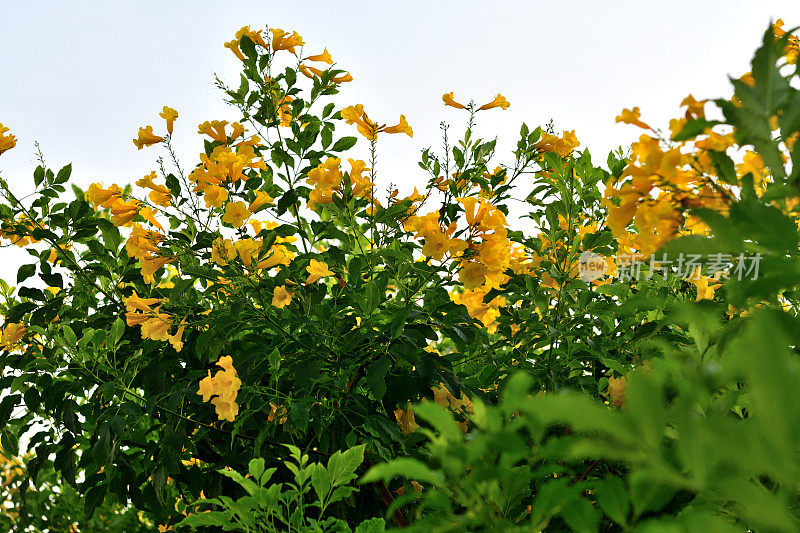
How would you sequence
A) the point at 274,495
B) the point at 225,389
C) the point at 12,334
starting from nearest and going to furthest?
1. the point at 274,495
2. the point at 225,389
3. the point at 12,334

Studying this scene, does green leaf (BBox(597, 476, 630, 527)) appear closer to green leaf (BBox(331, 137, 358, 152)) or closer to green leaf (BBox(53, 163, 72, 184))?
green leaf (BBox(331, 137, 358, 152))

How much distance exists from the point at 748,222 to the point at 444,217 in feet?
5.62

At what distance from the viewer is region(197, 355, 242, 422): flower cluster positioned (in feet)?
6.65

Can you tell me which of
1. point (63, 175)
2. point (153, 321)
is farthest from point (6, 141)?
point (153, 321)

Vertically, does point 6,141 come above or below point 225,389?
above

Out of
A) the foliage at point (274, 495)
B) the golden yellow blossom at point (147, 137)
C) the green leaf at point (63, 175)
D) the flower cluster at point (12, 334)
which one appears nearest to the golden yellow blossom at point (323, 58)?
the golden yellow blossom at point (147, 137)

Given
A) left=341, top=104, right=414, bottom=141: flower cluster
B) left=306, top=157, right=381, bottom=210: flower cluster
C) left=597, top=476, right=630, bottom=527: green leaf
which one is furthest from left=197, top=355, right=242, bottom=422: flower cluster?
left=597, top=476, right=630, bottom=527: green leaf

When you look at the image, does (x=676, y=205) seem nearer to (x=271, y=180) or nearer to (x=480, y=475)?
(x=480, y=475)

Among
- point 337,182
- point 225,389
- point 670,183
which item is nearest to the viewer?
point 670,183

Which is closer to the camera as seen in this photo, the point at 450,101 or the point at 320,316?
the point at 320,316

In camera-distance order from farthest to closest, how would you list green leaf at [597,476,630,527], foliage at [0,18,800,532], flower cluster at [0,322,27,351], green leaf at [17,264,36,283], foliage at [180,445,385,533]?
1. green leaf at [17,264,36,283]
2. flower cluster at [0,322,27,351]
3. foliage at [0,18,800,532]
4. foliage at [180,445,385,533]
5. green leaf at [597,476,630,527]

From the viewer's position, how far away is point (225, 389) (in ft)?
6.68

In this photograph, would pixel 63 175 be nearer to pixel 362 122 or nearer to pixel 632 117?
pixel 362 122

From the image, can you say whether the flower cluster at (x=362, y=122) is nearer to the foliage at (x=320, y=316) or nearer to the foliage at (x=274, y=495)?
the foliage at (x=320, y=316)
